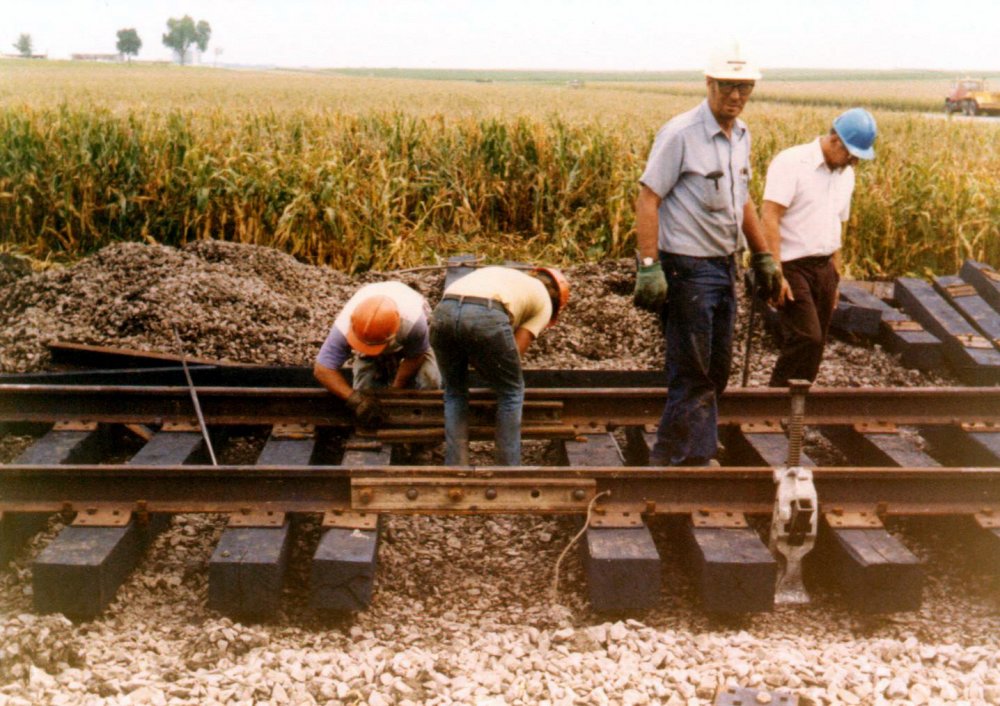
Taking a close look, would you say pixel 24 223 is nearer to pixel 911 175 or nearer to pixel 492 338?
pixel 492 338

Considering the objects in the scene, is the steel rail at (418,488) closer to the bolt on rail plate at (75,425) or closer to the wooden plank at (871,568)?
the wooden plank at (871,568)

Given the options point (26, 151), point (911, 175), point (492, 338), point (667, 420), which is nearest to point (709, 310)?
point (667, 420)

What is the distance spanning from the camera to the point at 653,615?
13.9ft

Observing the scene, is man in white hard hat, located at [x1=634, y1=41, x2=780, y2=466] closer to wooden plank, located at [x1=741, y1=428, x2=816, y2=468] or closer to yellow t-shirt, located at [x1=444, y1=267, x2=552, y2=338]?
wooden plank, located at [x1=741, y1=428, x2=816, y2=468]

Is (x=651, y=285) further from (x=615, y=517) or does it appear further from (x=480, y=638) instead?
(x=480, y=638)

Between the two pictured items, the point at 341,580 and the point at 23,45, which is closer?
the point at 341,580

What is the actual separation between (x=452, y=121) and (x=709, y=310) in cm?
867

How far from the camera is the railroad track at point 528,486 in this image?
13.3ft

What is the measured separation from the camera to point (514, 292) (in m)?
5.18

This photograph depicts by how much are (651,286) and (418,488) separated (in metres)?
1.43

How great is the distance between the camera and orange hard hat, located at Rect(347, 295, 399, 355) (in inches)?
204

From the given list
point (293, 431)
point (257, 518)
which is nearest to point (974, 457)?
point (293, 431)

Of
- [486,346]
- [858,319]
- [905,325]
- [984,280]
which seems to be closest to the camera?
[486,346]

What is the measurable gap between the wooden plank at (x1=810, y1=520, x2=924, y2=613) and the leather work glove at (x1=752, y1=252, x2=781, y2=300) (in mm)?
1551
